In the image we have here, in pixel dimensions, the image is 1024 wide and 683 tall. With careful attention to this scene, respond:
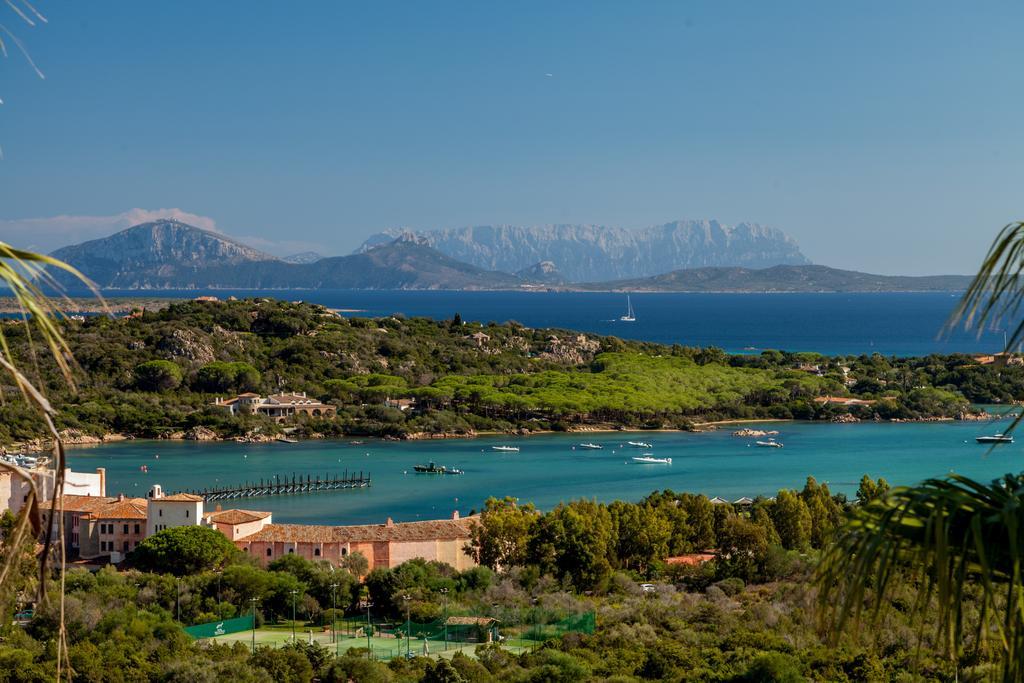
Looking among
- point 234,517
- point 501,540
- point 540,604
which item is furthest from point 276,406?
point 540,604

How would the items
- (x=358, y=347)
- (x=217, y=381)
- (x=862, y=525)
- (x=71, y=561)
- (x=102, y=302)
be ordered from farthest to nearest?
(x=358, y=347), (x=217, y=381), (x=71, y=561), (x=862, y=525), (x=102, y=302)

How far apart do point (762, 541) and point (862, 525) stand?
78.1 feet

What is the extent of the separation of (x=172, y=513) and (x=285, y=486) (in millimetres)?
12812

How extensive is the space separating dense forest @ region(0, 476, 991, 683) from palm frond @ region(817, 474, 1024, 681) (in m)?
8.29

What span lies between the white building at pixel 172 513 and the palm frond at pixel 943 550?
80.2 ft

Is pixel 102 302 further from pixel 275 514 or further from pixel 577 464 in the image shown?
pixel 577 464

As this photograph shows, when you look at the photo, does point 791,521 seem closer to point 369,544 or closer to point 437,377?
point 369,544

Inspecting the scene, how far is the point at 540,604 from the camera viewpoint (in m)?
21.2

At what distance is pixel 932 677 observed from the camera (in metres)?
15.0

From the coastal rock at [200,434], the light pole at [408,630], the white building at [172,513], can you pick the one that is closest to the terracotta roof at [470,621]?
the light pole at [408,630]

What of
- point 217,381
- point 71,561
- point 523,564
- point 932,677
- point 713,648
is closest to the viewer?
point 932,677

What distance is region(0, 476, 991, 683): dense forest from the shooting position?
15695 mm

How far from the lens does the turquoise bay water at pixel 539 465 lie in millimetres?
36750

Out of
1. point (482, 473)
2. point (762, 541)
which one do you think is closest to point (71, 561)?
point (762, 541)
